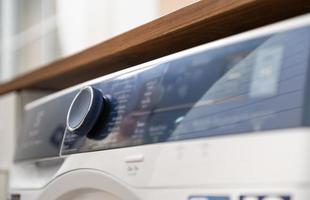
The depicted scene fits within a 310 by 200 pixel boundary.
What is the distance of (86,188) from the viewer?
663mm

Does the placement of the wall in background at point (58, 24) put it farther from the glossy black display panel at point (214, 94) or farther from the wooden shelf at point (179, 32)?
the glossy black display panel at point (214, 94)

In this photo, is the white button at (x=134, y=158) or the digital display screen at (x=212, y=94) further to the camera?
the white button at (x=134, y=158)

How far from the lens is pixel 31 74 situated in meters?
1.10

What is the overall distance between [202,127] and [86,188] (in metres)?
0.23

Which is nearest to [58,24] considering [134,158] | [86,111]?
[86,111]

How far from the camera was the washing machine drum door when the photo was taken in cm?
59

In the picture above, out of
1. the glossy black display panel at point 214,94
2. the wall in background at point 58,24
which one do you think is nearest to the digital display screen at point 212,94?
the glossy black display panel at point 214,94

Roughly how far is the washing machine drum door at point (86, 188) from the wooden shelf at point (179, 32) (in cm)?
21

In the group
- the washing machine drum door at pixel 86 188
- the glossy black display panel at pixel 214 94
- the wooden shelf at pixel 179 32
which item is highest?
the wooden shelf at pixel 179 32

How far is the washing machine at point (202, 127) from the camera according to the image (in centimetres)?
43

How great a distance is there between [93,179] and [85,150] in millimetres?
47

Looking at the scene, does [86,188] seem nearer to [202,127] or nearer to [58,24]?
[202,127]

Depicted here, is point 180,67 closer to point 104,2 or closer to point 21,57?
point 104,2

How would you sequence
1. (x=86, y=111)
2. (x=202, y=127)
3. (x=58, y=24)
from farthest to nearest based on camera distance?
1. (x=58, y=24)
2. (x=86, y=111)
3. (x=202, y=127)
